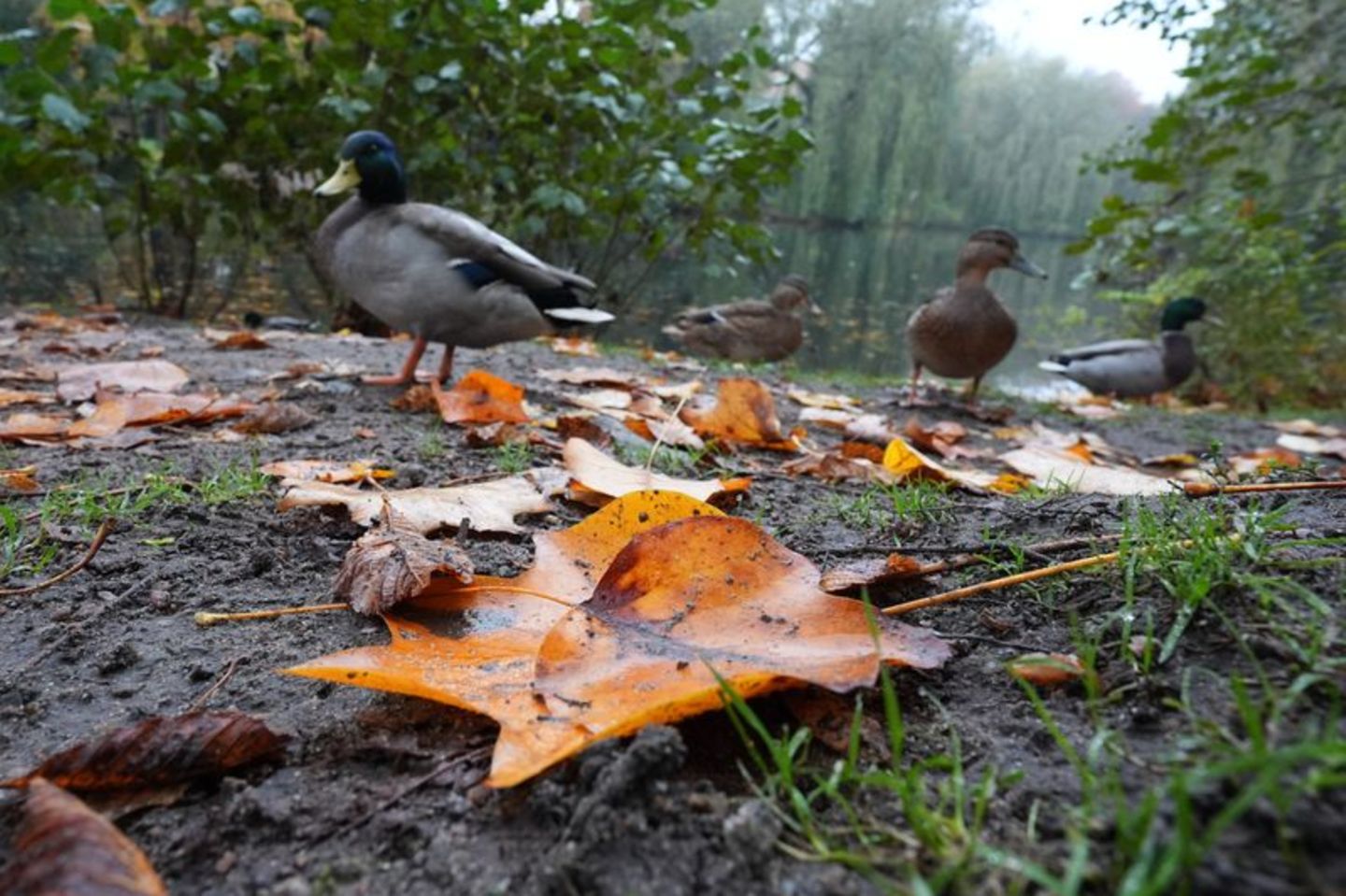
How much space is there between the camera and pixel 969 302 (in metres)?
5.39

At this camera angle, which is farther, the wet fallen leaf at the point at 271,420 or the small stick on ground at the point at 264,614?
the wet fallen leaf at the point at 271,420

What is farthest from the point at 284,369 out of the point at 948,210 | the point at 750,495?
the point at 948,210

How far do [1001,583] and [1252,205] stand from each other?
7.34 m

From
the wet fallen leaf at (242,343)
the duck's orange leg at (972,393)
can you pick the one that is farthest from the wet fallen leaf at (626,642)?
the duck's orange leg at (972,393)

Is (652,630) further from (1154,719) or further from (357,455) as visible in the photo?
(357,455)

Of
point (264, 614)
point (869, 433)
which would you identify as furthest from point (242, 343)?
point (264, 614)

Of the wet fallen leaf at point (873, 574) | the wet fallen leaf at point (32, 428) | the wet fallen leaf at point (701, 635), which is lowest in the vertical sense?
the wet fallen leaf at point (32, 428)

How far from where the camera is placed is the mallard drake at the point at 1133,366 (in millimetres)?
7926

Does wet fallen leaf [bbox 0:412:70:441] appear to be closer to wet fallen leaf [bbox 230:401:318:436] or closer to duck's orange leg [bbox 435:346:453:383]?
wet fallen leaf [bbox 230:401:318:436]

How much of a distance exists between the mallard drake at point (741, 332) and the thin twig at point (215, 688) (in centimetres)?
722

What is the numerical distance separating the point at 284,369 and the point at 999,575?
3192 millimetres

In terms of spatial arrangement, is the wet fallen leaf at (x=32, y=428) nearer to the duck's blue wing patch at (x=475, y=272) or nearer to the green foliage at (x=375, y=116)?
the duck's blue wing patch at (x=475, y=272)

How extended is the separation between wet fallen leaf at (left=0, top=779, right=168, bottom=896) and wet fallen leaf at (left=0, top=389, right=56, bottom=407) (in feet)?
7.63

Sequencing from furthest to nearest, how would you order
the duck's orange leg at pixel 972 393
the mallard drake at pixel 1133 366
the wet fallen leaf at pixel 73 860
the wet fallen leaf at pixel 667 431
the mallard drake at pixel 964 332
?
the mallard drake at pixel 1133 366
the duck's orange leg at pixel 972 393
the mallard drake at pixel 964 332
the wet fallen leaf at pixel 667 431
the wet fallen leaf at pixel 73 860
